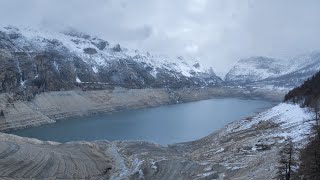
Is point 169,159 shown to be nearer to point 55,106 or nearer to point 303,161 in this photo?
point 303,161

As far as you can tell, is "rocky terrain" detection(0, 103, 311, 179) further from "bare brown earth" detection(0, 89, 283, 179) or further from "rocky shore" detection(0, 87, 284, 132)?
"rocky shore" detection(0, 87, 284, 132)

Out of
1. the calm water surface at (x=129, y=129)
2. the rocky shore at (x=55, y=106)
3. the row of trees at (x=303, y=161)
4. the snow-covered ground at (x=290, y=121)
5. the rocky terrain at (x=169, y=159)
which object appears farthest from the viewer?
the rocky shore at (x=55, y=106)

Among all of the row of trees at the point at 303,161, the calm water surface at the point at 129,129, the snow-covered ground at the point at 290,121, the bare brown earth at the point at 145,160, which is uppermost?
the snow-covered ground at the point at 290,121

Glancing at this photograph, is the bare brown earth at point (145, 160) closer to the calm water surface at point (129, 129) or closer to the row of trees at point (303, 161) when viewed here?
the row of trees at point (303, 161)

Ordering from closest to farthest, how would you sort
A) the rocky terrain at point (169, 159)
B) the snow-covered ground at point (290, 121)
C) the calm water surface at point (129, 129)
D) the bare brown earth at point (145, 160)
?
the rocky terrain at point (169, 159)
the bare brown earth at point (145, 160)
the snow-covered ground at point (290, 121)
the calm water surface at point (129, 129)

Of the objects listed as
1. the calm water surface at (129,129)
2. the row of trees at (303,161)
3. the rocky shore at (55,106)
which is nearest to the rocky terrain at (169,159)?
the row of trees at (303,161)

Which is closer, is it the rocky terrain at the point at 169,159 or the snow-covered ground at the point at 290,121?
the rocky terrain at the point at 169,159

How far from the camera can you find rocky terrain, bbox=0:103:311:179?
160 ft

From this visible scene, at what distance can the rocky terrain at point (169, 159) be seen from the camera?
48.8 m

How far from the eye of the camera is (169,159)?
58000 millimetres

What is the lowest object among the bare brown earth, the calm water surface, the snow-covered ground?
the calm water surface

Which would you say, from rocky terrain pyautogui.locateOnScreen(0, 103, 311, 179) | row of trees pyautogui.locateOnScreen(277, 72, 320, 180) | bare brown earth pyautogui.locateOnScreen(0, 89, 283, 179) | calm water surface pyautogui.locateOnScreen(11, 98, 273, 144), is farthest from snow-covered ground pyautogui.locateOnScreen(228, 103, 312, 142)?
calm water surface pyautogui.locateOnScreen(11, 98, 273, 144)

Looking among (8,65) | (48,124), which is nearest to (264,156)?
(48,124)

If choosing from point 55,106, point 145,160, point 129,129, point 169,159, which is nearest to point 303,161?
point 169,159
